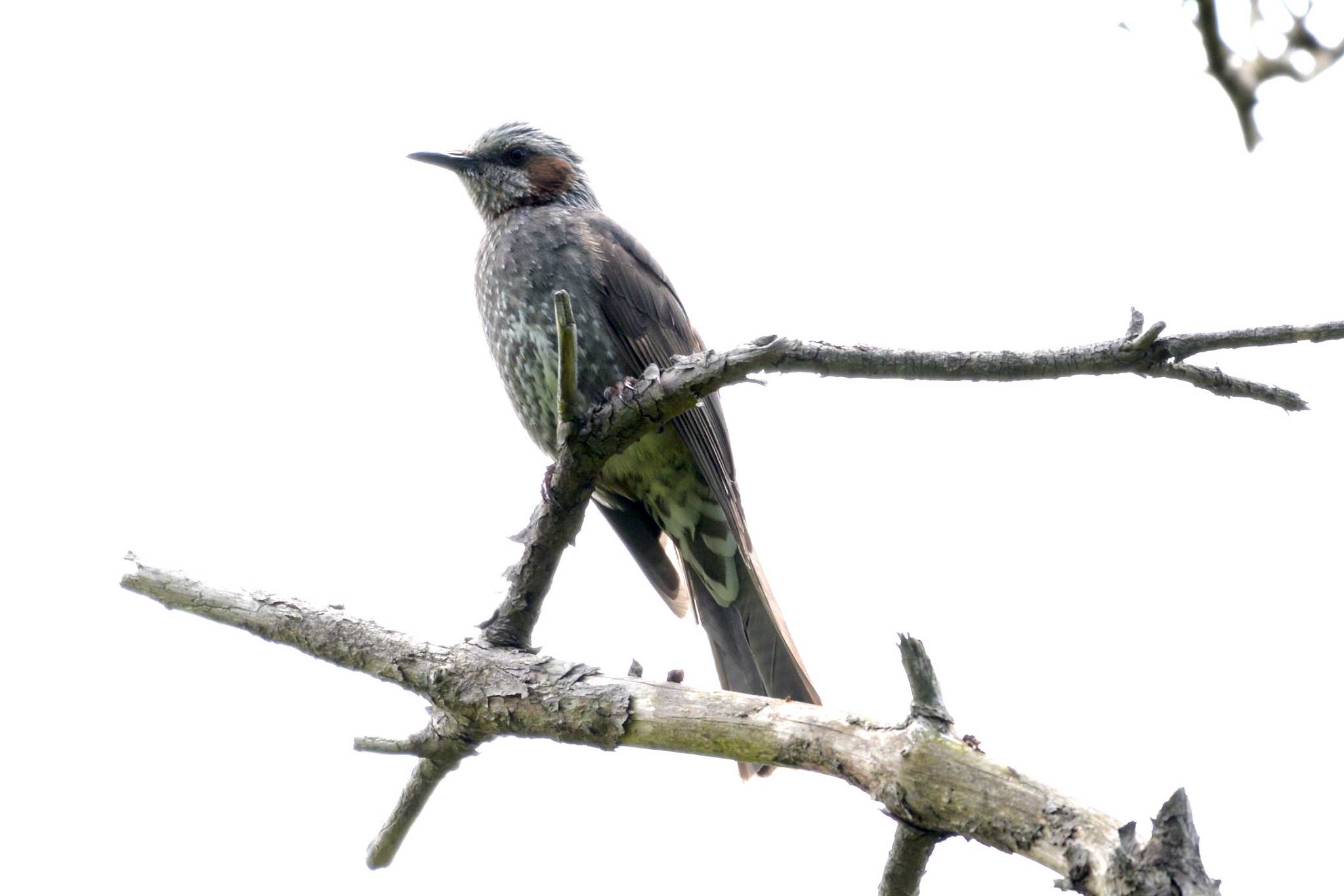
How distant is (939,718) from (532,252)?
3.08 metres

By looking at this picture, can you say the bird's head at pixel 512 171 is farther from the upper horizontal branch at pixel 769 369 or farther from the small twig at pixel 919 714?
the small twig at pixel 919 714

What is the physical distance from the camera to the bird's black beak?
232 inches

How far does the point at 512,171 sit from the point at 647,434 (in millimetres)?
1901

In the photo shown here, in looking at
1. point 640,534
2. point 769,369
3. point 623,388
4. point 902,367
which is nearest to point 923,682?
point 902,367

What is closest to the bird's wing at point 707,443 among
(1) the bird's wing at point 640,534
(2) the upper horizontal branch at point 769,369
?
(1) the bird's wing at point 640,534

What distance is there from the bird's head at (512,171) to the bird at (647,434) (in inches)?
15.4

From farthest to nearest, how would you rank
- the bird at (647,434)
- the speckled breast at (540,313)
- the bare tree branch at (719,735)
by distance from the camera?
the speckled breast at (540,313), the bird at (647,434), the bare tree branch at (719,735)

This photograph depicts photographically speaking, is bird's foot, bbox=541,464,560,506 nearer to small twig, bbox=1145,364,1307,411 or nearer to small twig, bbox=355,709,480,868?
small twig, bbox=355,709,480,868

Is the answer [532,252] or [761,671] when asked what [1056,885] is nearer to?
[761,671]

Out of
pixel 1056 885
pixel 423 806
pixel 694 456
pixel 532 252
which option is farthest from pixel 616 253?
pixel 1056 885

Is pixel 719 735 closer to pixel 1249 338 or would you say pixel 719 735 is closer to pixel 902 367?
pixel 902 367

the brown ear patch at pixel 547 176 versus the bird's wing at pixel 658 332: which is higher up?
the brown ear patch at pixel 547 176

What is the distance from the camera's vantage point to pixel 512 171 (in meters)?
5.84

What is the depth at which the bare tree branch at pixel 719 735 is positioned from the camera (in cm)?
217
